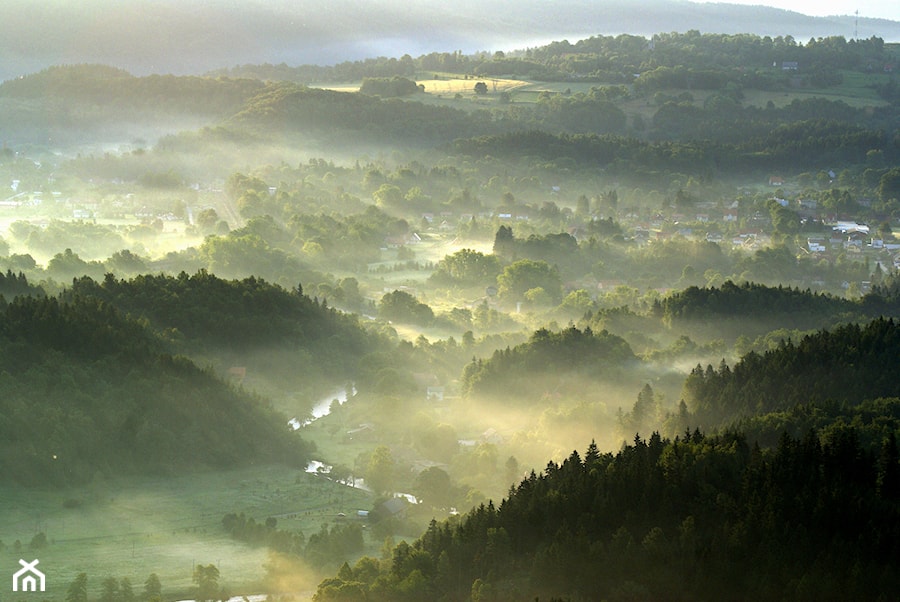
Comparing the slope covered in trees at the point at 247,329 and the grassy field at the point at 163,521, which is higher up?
the slope covered in trees at the point at 247,329

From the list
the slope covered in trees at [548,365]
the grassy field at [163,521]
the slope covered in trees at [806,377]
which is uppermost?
the slope covered in trees at [806,377]

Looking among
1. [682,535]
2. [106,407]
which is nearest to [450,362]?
[106,407]

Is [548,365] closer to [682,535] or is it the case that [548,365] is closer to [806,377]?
[806,377]

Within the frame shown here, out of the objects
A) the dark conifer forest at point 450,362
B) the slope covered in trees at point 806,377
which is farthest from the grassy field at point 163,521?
the slope covered in trees at point 806,377

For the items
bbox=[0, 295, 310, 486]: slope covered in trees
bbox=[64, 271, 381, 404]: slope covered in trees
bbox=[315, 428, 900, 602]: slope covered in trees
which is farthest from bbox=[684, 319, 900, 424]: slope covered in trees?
bbox=[64, 271, 381, 404]: slope covered in trees

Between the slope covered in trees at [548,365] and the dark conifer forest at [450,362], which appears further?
the slope covered in trees at [548,365]

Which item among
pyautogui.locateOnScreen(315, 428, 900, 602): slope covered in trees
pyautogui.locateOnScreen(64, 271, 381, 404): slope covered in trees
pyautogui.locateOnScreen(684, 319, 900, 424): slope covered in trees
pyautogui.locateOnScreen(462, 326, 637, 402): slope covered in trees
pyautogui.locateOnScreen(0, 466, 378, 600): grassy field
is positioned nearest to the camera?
pyautogui.locateOnScreen(315, 428, 900, 602): slope covered in trees

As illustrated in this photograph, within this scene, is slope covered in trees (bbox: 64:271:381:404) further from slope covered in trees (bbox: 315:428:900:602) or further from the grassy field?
slope covered in trees (bbox: 315:428:900:602)

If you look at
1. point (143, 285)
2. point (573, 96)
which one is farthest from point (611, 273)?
point (573, 96)

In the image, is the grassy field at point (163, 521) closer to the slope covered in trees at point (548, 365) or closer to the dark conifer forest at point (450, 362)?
the dark conifer forest at point (450, 362)
